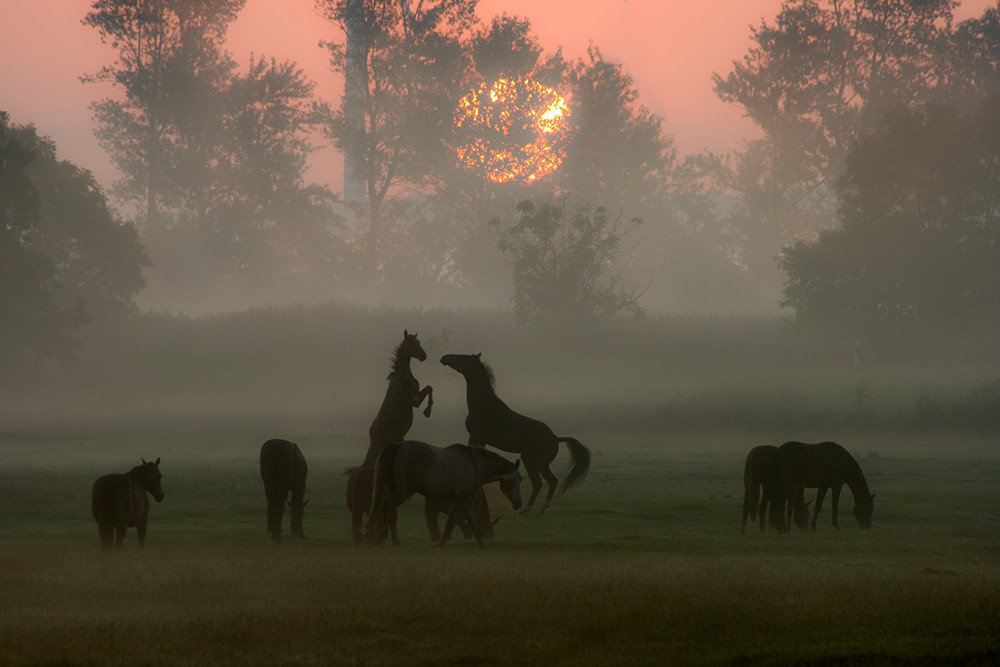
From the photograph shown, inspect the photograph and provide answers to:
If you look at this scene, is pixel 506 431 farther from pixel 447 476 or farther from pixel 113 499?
pixel 113 499

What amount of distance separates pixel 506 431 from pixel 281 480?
5.08 metres

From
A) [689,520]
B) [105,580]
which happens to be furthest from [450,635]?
[689,520]

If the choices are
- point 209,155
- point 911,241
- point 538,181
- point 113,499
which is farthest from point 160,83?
point 113,499

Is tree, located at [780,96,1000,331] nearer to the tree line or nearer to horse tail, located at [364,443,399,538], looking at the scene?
the tree line

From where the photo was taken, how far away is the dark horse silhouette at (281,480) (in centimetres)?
1800

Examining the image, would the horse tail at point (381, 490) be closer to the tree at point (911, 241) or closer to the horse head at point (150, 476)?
the horse head at point (150, 476)

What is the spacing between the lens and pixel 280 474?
18062 millimetres

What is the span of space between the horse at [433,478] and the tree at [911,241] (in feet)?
139

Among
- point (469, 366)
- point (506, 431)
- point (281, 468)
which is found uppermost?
point (469, 366)

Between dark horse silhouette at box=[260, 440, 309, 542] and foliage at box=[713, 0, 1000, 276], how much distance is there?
200 ft

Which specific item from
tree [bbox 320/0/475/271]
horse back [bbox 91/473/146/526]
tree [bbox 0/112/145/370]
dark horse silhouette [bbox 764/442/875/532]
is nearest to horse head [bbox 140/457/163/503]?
horse back [bbox 91/473/146/526]

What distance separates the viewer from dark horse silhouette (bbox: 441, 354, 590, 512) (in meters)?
21.7

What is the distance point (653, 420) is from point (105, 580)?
30.8 metres

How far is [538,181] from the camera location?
284 ft
